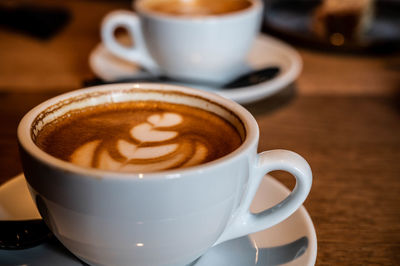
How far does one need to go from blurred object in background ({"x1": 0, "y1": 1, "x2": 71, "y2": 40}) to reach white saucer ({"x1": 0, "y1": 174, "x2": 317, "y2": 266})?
1105 mm

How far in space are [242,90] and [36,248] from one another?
0.64 m

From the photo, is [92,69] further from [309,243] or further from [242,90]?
[309,243]

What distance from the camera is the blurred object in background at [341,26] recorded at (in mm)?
1525

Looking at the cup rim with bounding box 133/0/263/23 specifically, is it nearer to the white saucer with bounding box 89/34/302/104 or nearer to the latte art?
the white saucer with bounding box 89/34/302/104

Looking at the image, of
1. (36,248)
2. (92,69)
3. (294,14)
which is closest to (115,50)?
(92,69)

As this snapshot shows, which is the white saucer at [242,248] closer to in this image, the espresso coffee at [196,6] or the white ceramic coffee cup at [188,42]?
the white ceramic coffee cup at [188,42]

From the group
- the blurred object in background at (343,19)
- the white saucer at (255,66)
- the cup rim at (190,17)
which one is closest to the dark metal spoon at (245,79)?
the white saucer at (255,66)

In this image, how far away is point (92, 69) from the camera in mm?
1281

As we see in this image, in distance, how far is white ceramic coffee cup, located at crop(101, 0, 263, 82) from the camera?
1173 mm

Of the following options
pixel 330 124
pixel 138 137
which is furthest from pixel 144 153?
pixel 330 124

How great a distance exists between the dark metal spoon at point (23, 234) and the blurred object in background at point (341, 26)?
1.20 m

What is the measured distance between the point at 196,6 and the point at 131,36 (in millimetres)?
314

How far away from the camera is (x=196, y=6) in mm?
1509

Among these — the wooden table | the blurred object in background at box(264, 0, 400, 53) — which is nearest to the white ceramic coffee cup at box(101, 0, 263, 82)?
the wooden table
